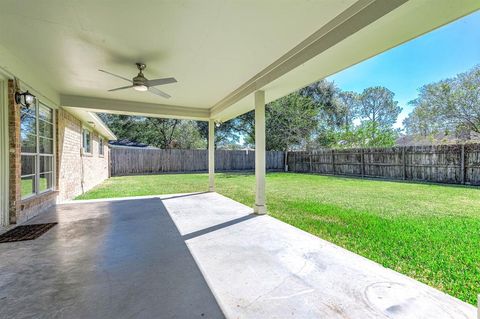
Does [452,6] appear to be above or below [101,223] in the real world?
above

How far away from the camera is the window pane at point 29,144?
14.2ft

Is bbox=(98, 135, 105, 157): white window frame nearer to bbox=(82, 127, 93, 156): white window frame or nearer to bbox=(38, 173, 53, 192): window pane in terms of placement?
bbox=(82, 127, 93, 156): white window frame

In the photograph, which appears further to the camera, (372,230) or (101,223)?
(101,223)

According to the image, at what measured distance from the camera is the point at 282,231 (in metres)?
3.74

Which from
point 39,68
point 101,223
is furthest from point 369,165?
point 39,68

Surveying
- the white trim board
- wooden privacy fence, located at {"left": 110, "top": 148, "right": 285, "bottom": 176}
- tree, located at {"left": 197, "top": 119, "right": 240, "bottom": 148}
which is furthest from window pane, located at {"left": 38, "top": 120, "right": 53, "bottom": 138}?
tree, located at {"left": 197, "top": 119, "right": 240, "bottom": 148}

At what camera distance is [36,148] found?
15.7ft

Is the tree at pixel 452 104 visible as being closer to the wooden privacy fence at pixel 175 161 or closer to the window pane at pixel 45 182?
the wooden privacy fence at pixel 175 161

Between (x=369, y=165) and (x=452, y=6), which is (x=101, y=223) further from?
(x=369, y=165)

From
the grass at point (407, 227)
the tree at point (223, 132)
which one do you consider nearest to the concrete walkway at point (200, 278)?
the grass at point (407, 227)

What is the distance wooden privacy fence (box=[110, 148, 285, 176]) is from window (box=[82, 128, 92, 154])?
5.60 metres

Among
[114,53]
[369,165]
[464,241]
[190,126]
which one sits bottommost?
[464,241]

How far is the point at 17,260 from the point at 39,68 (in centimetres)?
332

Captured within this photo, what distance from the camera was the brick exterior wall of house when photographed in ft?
12.8
